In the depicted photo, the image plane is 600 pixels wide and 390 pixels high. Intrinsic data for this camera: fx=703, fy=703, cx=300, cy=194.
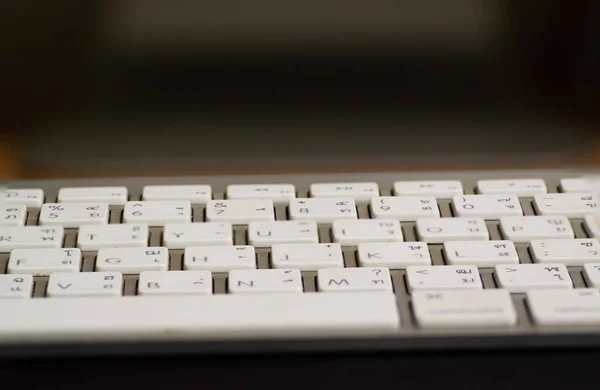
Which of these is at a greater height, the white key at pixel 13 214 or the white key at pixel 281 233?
the white key at pixel 13 214

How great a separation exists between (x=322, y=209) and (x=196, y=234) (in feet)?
0.22

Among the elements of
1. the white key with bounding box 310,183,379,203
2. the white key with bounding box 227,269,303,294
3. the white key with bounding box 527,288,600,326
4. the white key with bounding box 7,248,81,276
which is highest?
the white key with bounding box 310,183,379,203

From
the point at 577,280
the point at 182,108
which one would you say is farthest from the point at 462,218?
the point at 182,108

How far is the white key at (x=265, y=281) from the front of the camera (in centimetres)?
31

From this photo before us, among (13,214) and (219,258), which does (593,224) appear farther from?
(13,214)

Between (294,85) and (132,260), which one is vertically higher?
(294,85)

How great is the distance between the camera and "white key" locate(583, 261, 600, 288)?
318 mm

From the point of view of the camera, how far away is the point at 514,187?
38cm

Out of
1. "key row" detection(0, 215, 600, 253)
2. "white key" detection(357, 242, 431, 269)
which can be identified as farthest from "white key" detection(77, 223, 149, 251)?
"white key" detection(357, 242, 431, 269)

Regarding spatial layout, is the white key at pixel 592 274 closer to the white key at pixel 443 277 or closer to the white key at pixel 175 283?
the white key at pixel 443 277

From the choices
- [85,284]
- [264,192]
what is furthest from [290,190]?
[85,284]

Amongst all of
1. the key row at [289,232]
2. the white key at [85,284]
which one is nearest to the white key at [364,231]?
the key row at [289,232]

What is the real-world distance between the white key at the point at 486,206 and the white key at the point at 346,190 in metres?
0.04

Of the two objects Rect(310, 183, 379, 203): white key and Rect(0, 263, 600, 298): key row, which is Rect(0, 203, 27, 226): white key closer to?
Rect(0, 263, 600, 298): key row
